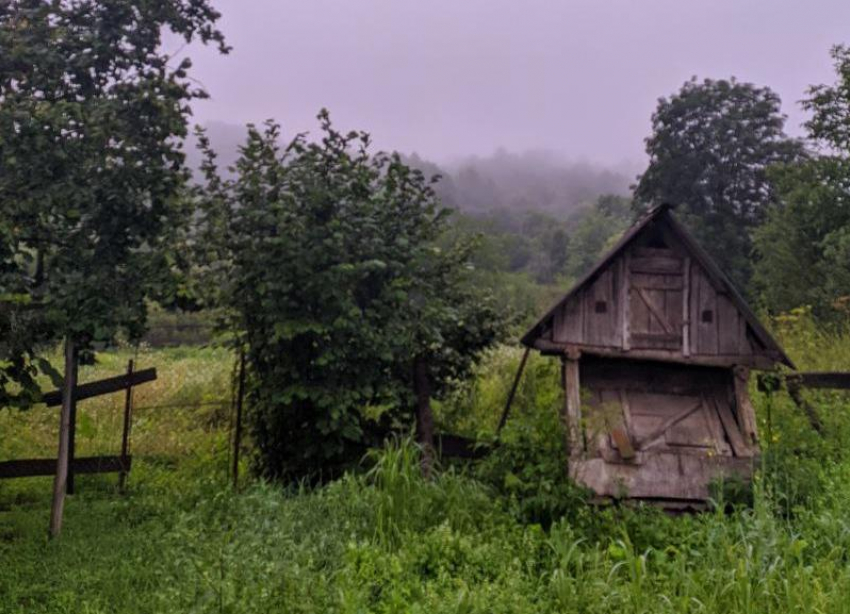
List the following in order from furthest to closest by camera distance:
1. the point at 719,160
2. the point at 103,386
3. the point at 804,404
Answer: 1. the point at 719,160
2. the point at 804,404
3. the point at 103,386

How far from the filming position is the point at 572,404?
26.3 feet

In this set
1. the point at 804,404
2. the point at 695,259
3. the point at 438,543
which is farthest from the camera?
the point at 695,259

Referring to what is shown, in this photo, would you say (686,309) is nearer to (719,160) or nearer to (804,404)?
(804,404)

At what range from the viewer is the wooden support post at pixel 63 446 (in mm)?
6234

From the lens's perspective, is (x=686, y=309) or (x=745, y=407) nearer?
(x=745, y=407)

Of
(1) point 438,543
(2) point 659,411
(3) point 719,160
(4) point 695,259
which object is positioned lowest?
(1) point 438,543

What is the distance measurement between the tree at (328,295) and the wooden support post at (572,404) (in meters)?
1.42

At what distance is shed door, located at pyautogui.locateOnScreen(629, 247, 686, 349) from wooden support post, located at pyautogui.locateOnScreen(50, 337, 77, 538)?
20.0 ft

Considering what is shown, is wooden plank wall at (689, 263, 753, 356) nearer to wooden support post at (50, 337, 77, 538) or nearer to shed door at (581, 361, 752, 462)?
shed door at (581, 361, 752, 462)

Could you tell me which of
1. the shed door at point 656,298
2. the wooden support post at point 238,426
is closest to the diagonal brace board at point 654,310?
the shed door at point 656,298

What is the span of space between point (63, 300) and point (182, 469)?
3939mm

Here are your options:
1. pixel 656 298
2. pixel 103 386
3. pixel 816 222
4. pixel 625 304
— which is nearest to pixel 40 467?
pixel 103 386

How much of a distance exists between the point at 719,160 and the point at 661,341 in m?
24.7

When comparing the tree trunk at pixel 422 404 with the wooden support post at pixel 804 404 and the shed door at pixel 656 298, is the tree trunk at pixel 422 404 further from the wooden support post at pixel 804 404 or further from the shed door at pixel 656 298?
the wooden support post at pixel 804 404
